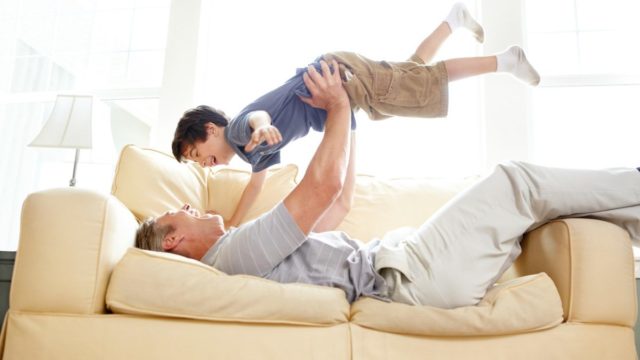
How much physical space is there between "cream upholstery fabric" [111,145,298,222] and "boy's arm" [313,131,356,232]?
0.79 ft

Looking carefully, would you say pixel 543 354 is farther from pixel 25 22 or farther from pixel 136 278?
pixel 25 22

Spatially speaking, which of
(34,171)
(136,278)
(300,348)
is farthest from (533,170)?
(34,171)

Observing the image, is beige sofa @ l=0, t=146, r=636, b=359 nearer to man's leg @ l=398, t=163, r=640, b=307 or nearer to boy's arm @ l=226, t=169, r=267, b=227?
man's leg @ l=398, t=163, r=640, b=307

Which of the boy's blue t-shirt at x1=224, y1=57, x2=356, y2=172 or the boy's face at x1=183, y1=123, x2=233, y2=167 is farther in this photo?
the boy's face at x1=183, y1=123, x2=233, y2=167

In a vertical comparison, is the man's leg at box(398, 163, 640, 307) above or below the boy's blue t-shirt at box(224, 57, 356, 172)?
below

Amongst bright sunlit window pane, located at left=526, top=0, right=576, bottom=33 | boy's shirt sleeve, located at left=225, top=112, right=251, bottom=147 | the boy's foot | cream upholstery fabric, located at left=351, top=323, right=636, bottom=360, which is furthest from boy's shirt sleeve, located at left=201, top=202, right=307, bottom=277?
bright sunlit window pane, located at left=526, top=0, right=576, bottom=33

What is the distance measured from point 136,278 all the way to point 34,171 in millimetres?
2488

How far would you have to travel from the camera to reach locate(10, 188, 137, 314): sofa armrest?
4.08 feet

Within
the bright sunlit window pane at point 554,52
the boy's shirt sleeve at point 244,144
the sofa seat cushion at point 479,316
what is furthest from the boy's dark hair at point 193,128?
the bright sunlit window pane at point 554,52

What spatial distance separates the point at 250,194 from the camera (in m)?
2.07

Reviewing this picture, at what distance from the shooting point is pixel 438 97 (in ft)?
5.89

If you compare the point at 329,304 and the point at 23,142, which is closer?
the point at 329,304

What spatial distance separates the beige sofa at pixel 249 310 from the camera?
123 centimetres

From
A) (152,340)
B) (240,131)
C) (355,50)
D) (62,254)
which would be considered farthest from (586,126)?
A: (62,254)
